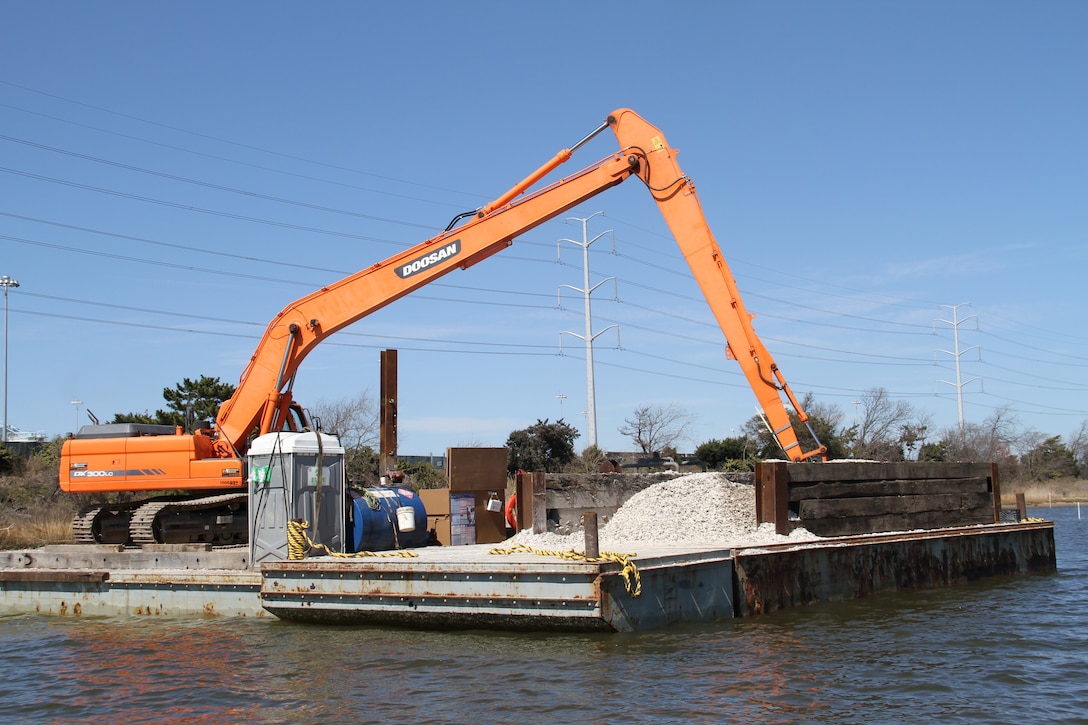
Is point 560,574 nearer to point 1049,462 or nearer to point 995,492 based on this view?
point 995,492

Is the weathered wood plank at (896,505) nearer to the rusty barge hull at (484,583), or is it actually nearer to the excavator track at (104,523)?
the rusty barge hull at (484,583)

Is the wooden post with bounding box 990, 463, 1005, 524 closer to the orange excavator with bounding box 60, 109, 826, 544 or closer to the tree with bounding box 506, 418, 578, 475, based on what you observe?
the orange excavator with bounding box 60, 109, 826, 544

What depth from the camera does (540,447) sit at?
128ft

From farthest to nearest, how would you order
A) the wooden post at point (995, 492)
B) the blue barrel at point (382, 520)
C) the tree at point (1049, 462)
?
the tree at point (1049, 462)
the wooden post at point (995, 492)
the blue barrel at point (382, 520)

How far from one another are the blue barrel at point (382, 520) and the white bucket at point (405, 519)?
0.05 metres

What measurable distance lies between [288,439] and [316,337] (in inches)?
142

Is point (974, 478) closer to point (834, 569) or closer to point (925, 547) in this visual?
point (925, 547)

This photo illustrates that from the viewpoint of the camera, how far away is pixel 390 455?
56.0 ft

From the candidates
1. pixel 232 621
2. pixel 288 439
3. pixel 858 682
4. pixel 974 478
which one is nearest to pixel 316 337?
pixel 288 439

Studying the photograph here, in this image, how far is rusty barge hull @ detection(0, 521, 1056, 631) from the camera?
10594 millimetres

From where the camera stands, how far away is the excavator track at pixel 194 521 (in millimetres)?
14945

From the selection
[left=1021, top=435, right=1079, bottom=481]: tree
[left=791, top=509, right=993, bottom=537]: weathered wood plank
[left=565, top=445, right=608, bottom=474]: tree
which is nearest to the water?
[left=791, top=509, right=993, bottom=537]: weathered wood plank

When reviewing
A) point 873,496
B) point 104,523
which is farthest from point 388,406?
point 873,496

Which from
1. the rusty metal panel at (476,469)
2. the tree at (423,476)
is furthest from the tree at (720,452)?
the rusty metal panel at (476,469)
